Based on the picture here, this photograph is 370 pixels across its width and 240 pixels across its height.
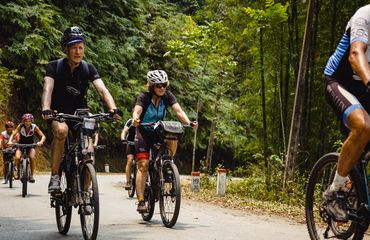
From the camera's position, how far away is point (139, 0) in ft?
109

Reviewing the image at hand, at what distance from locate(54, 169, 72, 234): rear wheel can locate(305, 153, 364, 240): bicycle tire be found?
251 centimetres

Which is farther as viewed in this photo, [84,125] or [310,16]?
[310,16]

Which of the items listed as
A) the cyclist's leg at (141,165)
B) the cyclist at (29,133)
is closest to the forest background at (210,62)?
the cyclist's leg at (141,165)

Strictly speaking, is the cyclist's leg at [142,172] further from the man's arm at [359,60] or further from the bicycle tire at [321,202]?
the man's arm at [359,60]

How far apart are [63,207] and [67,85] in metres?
1.35

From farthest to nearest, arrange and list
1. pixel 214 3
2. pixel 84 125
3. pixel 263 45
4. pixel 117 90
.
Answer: pixel 117 90 < pixel 214 3 < pixel 263 45 < pixel 84 125

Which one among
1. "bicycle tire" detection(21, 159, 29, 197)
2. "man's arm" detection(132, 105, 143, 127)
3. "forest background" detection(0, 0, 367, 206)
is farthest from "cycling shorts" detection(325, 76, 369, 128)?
"bicycle tire" detection(21, 159, 29, 197)

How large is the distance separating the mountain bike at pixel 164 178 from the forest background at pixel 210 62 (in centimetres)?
478

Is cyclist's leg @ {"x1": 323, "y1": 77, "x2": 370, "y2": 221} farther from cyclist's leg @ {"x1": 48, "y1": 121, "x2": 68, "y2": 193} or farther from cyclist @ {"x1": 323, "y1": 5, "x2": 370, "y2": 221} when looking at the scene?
cyclist's leg @ {"x1": 48, "y1": 121, "x2": 68, "y2": 193}

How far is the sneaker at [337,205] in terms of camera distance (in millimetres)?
4699

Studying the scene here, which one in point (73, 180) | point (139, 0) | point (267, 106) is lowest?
point (73, 180)

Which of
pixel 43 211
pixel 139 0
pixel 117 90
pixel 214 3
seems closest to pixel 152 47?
pixel 139 0

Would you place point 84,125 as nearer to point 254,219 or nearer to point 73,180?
point 73,180

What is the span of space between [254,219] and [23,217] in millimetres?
A: 3395
